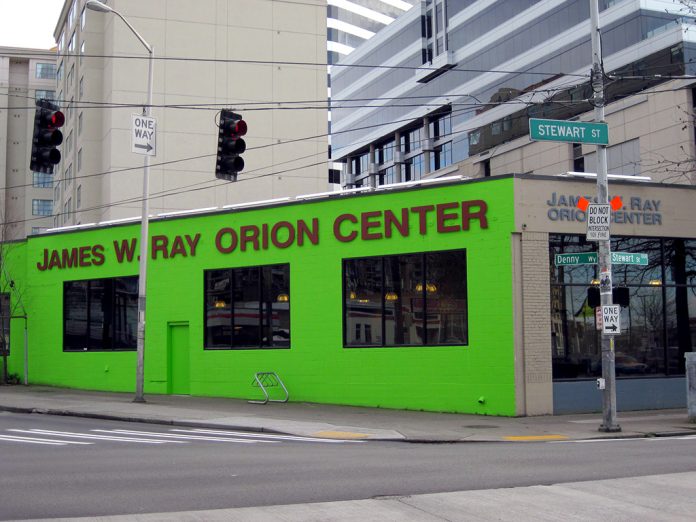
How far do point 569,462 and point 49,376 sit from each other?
22.9 m

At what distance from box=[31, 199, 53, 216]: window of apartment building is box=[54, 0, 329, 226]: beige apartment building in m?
41.8

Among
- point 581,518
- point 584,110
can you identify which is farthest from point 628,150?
point 581,518

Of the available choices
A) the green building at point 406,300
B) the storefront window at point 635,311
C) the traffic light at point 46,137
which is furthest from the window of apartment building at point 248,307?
the traffic light at point 46,137

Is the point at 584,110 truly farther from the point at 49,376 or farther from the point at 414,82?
the point at 49,376

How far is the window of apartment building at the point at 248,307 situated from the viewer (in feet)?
86.6

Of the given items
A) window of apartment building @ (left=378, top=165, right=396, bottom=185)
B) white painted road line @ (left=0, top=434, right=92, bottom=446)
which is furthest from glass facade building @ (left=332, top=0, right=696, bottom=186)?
white painted road line @ (left=0, top=434, right=92, bottom=446)

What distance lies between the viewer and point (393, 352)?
79.3 feet

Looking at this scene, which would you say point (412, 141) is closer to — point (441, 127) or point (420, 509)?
point (441, 127)

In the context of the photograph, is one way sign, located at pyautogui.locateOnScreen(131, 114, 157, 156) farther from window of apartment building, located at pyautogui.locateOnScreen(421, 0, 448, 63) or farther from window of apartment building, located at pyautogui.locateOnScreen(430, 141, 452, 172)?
window of apartment building, located at pyautogui.locateOnScreen(421, 0, 448, 63)

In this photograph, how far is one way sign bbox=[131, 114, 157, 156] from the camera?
2439 cm

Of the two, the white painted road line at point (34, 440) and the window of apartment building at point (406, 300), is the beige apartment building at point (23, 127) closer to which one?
the window of apartment building at point (406, 300)

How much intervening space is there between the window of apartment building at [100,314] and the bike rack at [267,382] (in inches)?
208

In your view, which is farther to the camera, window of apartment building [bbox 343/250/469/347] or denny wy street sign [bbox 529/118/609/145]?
window of apartment building [bbox 343/250/469/347]

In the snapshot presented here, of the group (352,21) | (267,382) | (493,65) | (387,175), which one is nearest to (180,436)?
(267,382)
